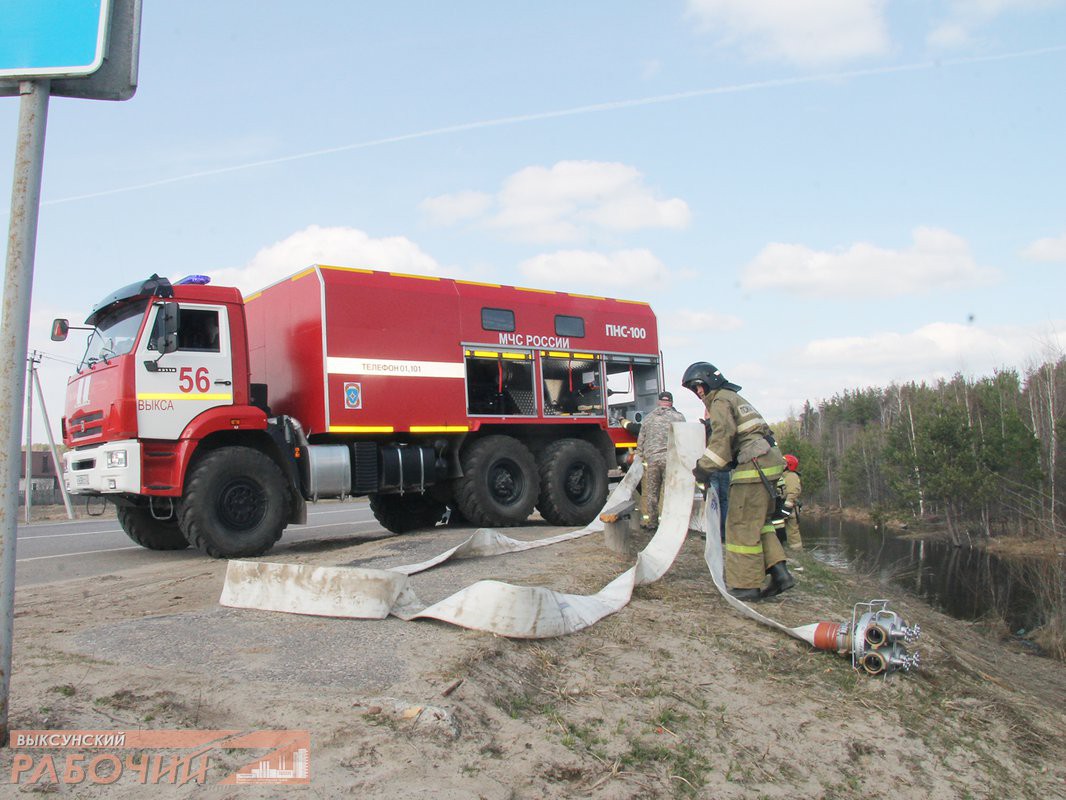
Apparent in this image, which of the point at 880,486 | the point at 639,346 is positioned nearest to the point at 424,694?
the point at 639,346

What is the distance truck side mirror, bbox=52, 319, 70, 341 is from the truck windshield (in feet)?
1.35

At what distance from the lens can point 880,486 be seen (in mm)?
61156

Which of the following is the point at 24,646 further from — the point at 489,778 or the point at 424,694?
the point at 489,778

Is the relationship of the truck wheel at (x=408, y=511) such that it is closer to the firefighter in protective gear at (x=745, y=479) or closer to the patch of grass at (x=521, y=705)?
the firefighter in protective gear at (x=745, y=479)

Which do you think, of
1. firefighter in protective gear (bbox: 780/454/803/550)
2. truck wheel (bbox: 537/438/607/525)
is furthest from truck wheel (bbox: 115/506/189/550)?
firefighter in protective gear (bbox: 780/454/803/550)

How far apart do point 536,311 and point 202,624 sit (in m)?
7.40

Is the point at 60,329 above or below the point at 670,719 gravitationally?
above

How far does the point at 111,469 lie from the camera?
8.09m

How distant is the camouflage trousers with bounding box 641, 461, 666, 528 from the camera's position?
914 centimetres

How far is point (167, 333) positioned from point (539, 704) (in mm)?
6044

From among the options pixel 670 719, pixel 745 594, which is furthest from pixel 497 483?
pixel 670 719

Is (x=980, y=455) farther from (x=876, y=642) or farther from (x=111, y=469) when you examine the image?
(x=111, y=469)

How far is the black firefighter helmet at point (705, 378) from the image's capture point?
22.6ft

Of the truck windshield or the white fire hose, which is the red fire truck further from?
the white fire hose
